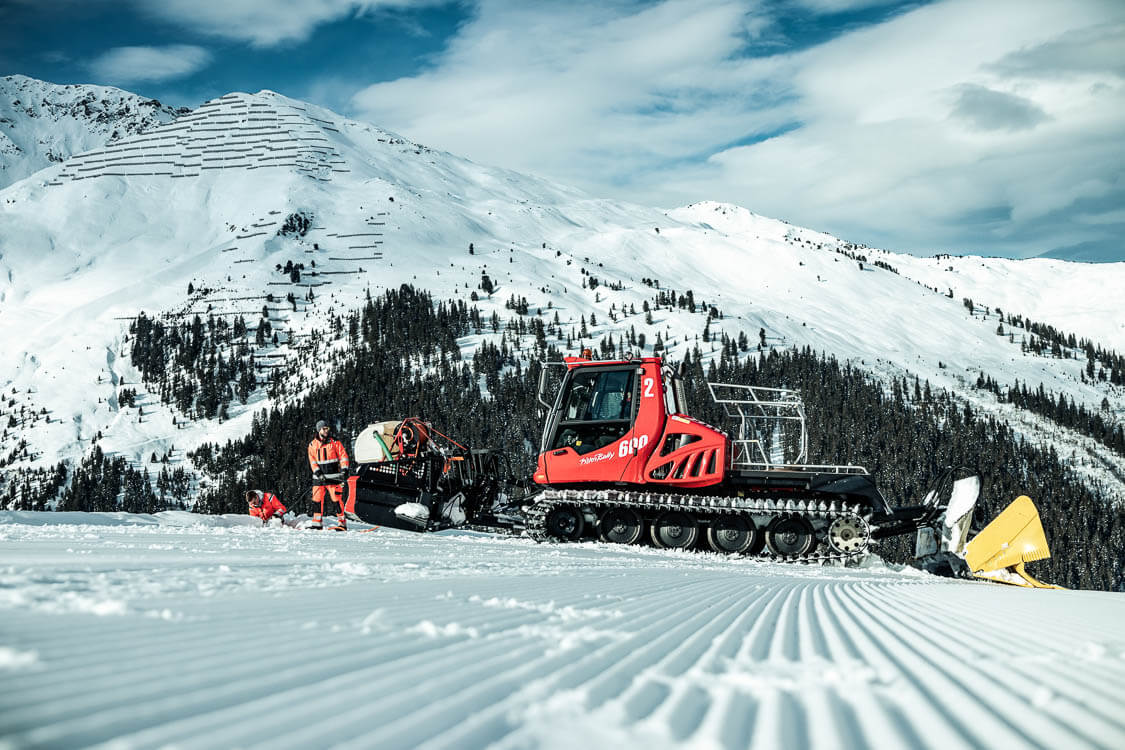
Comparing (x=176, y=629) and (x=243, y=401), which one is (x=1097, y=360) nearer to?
(x=243, y=401)

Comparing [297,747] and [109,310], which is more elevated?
[109,310]

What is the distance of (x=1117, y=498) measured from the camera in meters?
100

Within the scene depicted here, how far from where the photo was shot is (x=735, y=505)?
1107cm

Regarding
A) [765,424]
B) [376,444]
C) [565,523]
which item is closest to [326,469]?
[376,444]

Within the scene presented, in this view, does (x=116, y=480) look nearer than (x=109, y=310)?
Yes

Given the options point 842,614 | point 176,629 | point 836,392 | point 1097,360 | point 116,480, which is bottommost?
point 116,480

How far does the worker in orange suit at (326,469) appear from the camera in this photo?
13.0 meters

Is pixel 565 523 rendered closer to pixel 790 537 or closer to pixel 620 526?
pixel 620 526

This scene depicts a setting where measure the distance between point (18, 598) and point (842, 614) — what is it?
4506 mm

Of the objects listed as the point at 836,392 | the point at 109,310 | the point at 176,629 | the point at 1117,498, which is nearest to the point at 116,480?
the point at 109,310

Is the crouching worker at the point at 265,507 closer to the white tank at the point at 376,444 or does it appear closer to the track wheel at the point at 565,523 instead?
the white tank at the point at 376,444

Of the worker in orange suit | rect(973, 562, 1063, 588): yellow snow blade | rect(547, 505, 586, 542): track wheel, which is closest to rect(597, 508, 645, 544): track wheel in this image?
rect(547, 505, 586, 542): track wheel

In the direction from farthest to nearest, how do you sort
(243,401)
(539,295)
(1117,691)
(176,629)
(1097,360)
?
(1097,360), (539,295), (243,401), (176,629), (1117,691)

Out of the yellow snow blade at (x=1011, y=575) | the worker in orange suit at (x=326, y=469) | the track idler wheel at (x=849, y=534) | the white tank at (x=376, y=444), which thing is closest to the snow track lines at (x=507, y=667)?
the yellow snow blade at (x=1011, y=575)
